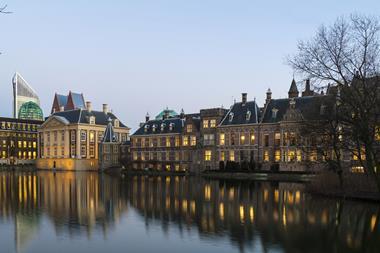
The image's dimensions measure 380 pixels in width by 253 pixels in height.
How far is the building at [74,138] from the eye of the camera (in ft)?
393

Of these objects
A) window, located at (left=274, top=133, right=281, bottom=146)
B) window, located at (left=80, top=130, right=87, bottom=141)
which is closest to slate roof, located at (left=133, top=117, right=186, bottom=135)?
window, located at (left=274, top=133, right=281, bottom=146)

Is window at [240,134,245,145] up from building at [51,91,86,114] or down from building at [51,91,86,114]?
down

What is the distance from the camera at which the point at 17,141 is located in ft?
523

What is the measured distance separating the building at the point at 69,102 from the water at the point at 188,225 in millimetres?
144083

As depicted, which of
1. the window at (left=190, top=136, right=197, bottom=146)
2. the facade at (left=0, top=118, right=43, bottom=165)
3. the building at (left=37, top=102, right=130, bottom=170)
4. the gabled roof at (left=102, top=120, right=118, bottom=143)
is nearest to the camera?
the window at (left=190, top=136, right=197, bottom=146)

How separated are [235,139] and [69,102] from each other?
114 m

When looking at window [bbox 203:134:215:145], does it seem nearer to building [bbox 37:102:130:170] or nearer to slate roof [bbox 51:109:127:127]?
building [bbox 37:102:130:170]

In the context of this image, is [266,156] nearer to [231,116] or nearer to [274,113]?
[274,113]

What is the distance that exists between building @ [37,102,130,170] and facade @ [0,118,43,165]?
91.9 ft

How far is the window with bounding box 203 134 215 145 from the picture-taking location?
85250 millimetres

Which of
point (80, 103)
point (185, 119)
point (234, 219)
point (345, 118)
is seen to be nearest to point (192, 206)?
point (234, 219)

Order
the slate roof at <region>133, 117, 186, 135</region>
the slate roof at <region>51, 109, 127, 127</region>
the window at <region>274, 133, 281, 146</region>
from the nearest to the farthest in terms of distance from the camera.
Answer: the window at <region>274, 133, 281, 146</region> → the slate roof at <region>133, 117, 186, 135</region> → the slate roof at <region>51, 109, 127, 127</region>

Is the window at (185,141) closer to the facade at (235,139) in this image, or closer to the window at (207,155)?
the facade at (235,139)

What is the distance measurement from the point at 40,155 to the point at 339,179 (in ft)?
349
